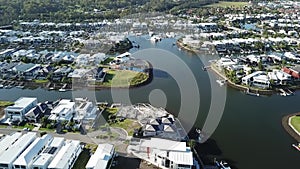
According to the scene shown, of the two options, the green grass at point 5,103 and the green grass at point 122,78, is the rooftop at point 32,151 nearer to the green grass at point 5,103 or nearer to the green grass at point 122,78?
the green grass at point 5,103

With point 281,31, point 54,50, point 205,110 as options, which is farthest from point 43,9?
point 205,110

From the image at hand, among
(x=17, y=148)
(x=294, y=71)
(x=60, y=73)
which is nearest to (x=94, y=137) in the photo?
(x=17, y=148)

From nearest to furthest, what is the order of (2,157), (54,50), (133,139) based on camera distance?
1. (2,157)
2. (133,139)
3. (54,50)

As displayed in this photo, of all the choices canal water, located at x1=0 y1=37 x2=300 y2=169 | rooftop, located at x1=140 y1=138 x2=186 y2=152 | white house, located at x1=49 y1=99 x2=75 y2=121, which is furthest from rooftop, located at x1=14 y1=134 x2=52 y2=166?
canal water, located at x1=0 y1=37 x2=300 y2=169

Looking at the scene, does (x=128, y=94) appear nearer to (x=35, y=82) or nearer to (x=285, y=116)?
(x=35, y=82)

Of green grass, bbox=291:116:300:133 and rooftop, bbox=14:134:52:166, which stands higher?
green grass, bbox=291:116:300:133

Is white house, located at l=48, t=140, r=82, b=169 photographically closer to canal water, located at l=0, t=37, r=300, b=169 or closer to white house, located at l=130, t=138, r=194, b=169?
white house, located at l=130, t=138, r=194, b=169
